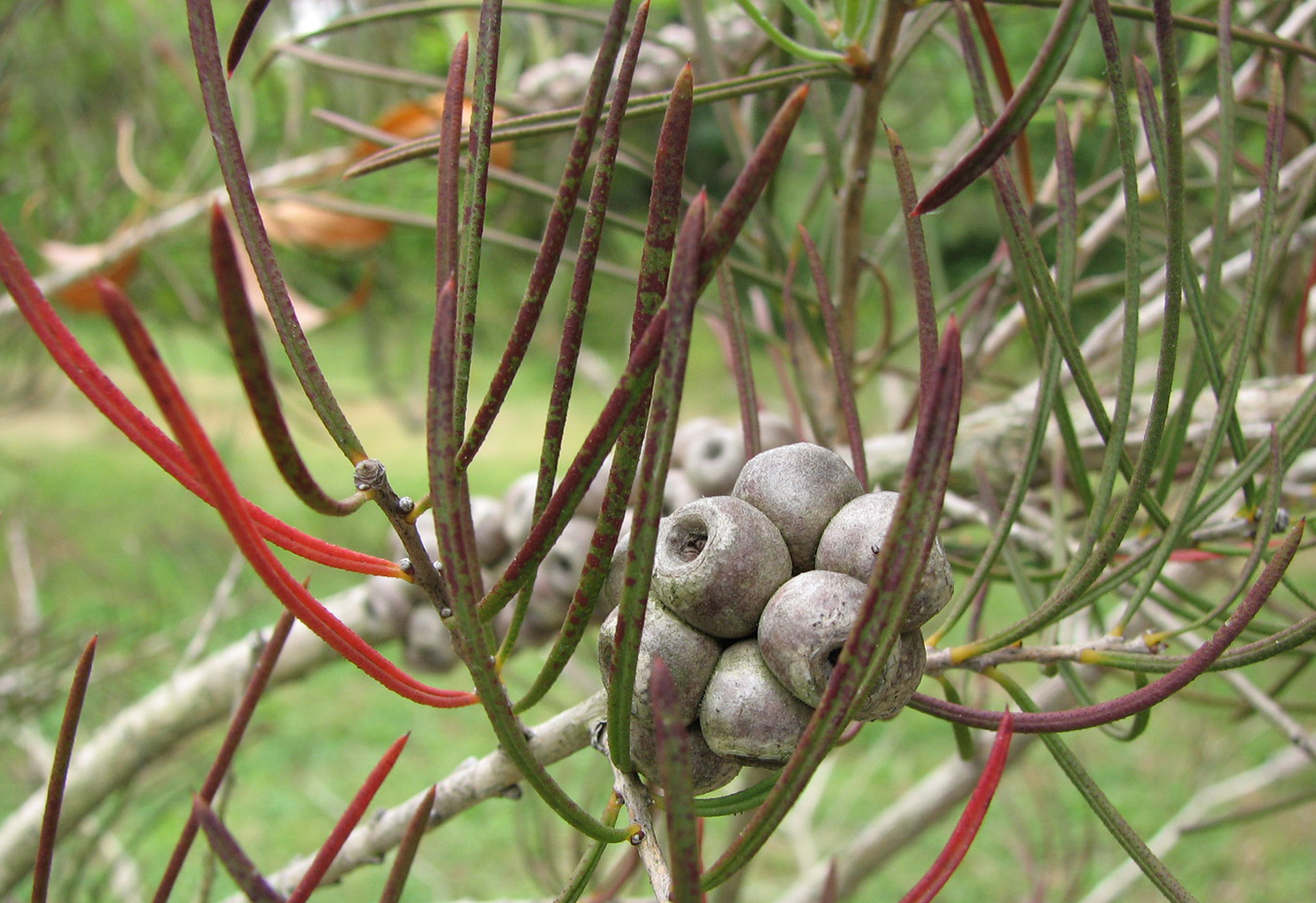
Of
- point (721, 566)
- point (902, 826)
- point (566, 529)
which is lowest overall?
point (902, 826)

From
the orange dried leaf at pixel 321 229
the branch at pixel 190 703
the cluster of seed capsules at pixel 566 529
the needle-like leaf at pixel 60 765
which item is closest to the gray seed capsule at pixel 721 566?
the needle-like leaf at pixel 60 765

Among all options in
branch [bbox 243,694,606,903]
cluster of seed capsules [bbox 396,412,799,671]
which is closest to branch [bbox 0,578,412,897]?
cluster of seed capsules [bbox 396,412,799,671]

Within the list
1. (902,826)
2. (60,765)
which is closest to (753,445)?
(60,765)

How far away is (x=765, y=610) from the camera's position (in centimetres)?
19

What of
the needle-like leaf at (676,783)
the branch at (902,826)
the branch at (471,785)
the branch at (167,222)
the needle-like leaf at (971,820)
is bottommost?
the branch at (902,826)

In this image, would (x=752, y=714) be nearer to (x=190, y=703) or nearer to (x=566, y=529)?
(x=566, y=529)

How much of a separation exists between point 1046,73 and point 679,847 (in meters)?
0.13

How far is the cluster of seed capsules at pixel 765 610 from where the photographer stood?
0.58ft

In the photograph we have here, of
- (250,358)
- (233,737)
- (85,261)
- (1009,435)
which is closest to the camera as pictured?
(250,358)

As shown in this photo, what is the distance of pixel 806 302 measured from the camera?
1.31ft

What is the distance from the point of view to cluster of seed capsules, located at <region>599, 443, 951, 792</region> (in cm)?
18

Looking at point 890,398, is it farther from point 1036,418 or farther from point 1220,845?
point 1220,845

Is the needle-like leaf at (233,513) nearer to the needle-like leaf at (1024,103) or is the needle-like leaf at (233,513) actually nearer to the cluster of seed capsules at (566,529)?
the needle-like leaf at (1024,103)

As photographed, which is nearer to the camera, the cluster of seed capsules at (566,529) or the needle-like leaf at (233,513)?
the needle-like leaf at (233,513)
